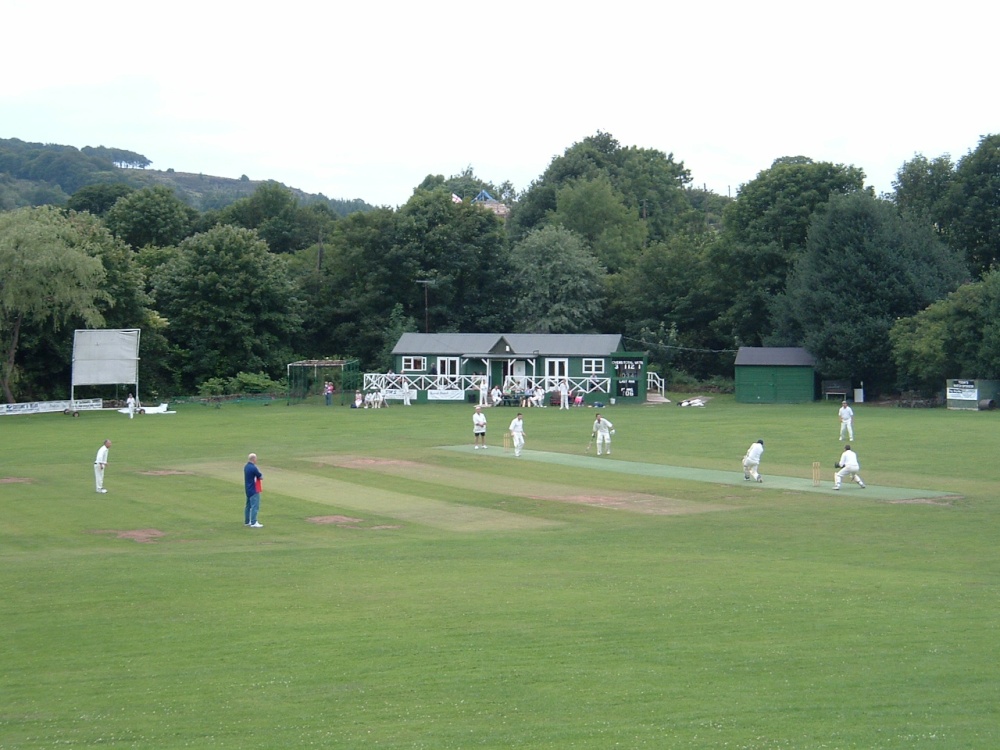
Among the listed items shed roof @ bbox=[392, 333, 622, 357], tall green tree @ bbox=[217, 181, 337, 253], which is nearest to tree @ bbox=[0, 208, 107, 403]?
shed roof @ bbox=[392, 333, 622, 357]

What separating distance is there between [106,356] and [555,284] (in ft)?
120

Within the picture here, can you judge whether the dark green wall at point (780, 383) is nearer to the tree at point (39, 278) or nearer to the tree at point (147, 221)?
the tree at point (39, 278)

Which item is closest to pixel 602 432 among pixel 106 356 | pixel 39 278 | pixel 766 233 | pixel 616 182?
pixel 106 356

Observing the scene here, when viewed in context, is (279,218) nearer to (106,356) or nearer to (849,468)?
(106,356)

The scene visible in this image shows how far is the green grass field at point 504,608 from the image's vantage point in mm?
12148

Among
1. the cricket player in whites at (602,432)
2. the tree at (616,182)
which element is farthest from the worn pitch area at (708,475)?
the tree at (616,182)

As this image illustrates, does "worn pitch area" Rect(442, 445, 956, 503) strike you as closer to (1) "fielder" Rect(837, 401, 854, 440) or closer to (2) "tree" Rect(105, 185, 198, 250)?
(1) "fielder" Rect(837, 401, 854, 440)

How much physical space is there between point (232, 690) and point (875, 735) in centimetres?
745

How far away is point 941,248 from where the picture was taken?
252 ft

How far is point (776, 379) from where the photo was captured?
75.3 m

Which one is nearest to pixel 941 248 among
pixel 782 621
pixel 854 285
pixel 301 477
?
pixel 854 285

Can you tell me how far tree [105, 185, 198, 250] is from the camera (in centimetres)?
11375

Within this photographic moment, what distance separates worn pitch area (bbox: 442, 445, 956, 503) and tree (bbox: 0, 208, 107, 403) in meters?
34.1

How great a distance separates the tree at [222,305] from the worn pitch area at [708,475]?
39432mm
